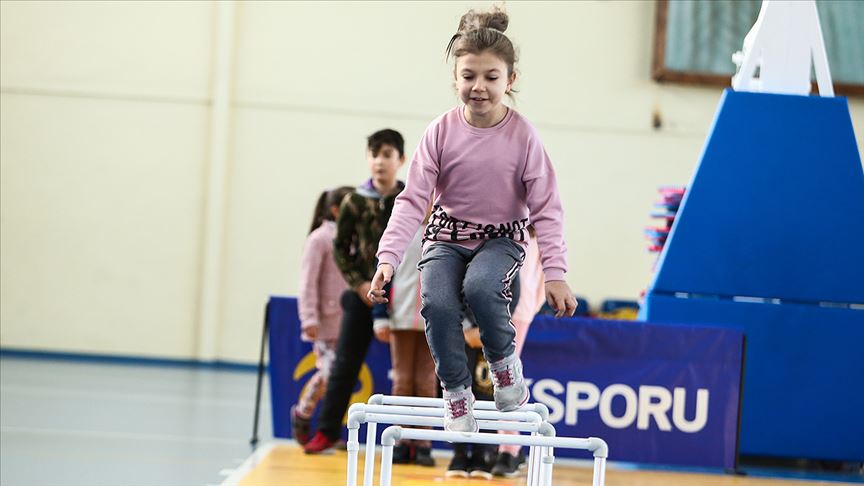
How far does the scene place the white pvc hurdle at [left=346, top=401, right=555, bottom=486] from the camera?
101 inches

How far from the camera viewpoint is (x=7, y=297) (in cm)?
→ 973

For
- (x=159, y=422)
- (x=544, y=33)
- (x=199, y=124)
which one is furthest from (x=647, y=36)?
(x=159, y=422)

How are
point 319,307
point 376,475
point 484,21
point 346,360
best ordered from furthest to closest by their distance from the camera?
1. point 319,307
2. point 346,360
3. point 376,475
4. point 484,21

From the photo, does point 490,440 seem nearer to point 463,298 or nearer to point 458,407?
point 458,407

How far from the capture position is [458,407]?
265 cm

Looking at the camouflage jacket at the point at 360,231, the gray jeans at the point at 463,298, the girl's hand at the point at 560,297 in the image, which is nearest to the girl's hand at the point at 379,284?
the gray jeans at the point at 463,298

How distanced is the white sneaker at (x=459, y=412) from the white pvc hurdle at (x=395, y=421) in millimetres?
63

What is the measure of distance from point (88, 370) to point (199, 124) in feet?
7.80

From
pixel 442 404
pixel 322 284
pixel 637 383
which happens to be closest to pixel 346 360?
pixel 322 284

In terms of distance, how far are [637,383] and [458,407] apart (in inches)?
105

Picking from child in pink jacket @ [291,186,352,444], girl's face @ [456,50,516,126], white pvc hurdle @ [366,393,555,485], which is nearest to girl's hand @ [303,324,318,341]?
child in pink jacket @ [291,186,352,444]

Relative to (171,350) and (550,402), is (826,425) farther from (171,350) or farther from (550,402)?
(171,350)

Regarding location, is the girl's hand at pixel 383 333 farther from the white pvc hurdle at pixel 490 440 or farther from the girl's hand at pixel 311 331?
the white pvc hurdle at pixel 490 440

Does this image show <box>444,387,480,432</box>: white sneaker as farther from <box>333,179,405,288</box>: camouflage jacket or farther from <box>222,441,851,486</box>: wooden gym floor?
<box>333,179,405,288</box>: camouflage jacket
